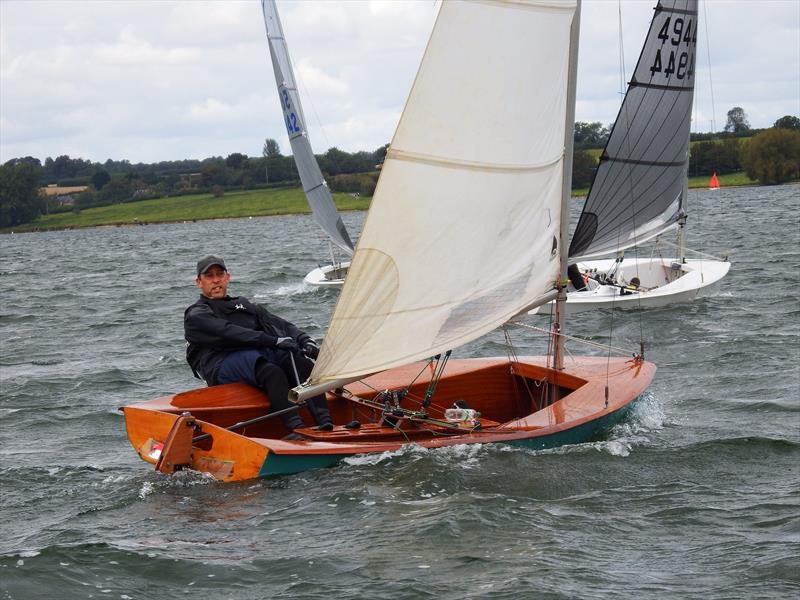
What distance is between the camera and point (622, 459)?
8.95 metres

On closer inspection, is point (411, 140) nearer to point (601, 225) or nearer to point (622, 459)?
point (622, 459)

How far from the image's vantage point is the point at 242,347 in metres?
9.11

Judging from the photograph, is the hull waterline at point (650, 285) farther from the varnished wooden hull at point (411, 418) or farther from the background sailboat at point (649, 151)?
the varnished wooden hull at point (411, 418)

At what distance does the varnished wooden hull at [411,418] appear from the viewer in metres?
8.24

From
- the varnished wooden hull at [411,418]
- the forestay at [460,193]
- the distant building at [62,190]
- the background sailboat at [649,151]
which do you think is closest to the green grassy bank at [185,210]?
the distant building at [62,190]

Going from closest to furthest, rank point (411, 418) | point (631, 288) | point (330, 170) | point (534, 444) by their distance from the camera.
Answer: point (534, 444) → point (411, 418) → point (631, 288) → point (330, 170)

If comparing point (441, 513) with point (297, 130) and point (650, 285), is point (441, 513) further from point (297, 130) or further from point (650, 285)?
point (297, 130)

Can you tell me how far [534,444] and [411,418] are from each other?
0.93m

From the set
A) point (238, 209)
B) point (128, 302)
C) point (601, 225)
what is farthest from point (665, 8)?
point (238, 209)

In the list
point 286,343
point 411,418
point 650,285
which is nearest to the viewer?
point 411,418

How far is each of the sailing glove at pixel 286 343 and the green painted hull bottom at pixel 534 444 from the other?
106 cm

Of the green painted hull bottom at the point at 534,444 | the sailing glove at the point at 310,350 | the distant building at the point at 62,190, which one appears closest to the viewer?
the green painted hull bottom at the point at 534,444

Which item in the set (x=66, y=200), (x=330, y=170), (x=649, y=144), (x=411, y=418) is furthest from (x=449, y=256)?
(x=66, y=200)

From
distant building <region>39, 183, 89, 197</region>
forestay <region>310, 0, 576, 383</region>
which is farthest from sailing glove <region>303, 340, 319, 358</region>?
distant building <region>39, 183, 89, 197</region>
